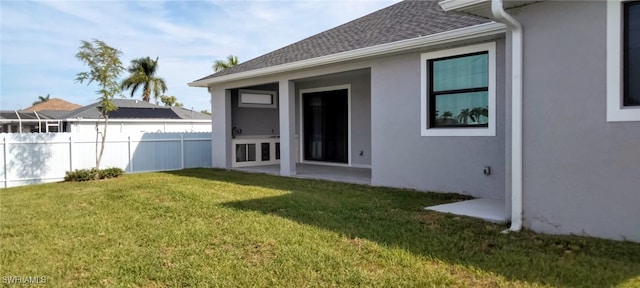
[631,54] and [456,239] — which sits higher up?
[631,54]

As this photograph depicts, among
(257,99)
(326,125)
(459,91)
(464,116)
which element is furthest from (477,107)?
(257,99)

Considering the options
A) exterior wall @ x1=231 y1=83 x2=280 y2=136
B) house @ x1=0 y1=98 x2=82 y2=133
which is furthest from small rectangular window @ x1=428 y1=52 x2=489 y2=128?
house @ x1=0 y1=98 x2=82 y2=133

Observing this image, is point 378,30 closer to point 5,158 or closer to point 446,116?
point 446,116

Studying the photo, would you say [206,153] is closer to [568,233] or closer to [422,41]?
[422,41]

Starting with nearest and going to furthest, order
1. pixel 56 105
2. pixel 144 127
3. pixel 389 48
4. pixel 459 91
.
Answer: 1. pixel 459 91
2. pixel 389 48
3. pixel 144 127
4. pixel 56 105

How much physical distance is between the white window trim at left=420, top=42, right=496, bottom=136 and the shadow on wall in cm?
983

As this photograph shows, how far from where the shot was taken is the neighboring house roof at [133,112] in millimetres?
23803

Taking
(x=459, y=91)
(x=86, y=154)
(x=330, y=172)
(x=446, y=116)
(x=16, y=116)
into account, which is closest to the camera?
(x=459, y=91)

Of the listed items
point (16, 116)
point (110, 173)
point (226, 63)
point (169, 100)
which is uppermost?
point (226, 63)

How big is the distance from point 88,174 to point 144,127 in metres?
14.2

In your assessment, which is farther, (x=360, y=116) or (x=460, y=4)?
(x=360, y=116)

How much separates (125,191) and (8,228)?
2.99m

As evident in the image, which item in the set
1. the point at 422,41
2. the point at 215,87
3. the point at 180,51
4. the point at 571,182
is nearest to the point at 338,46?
the point at 422,41

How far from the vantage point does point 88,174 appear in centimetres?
1109
